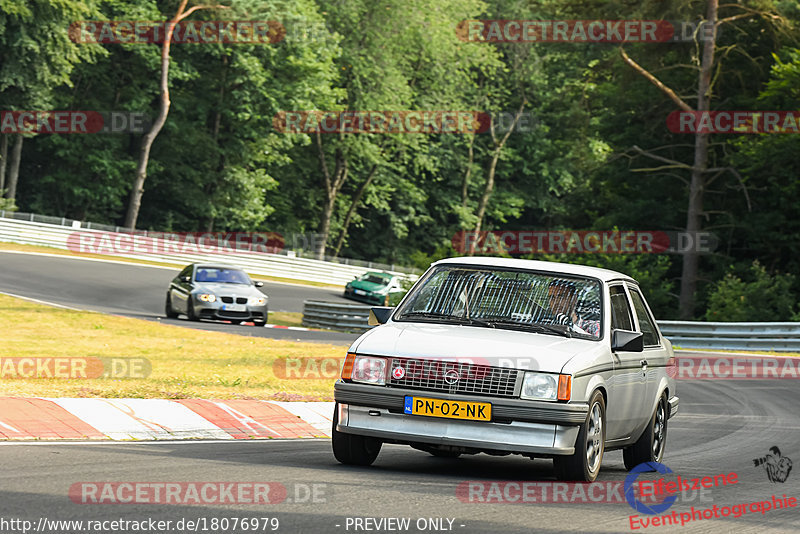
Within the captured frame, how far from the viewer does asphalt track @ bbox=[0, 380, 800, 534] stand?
6582mm

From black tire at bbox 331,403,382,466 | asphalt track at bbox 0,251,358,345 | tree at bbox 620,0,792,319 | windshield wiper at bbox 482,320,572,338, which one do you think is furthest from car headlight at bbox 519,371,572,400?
tree at bbox 620,0,792,319

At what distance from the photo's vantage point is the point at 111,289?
1508 inches

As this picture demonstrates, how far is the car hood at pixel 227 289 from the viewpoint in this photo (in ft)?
95.1

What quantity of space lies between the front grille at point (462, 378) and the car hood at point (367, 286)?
1649 inches

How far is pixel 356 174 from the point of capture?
242 feet

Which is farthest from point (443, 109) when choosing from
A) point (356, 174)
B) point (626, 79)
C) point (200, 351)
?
point (200, 351)

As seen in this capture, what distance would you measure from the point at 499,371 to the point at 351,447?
135 centimetres

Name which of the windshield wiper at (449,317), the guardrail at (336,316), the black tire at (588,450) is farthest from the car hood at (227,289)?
the black tire at (588,450)

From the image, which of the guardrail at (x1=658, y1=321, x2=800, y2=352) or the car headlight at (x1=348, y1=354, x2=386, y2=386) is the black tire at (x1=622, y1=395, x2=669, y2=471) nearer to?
the car headlight at (x1=348, y1=354, x2=386, y2=386)

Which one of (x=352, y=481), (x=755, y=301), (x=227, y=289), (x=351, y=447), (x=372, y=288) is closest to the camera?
(x=352, y=481)

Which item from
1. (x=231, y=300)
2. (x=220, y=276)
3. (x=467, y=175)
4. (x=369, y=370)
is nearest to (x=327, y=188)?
(x=467, y=175)

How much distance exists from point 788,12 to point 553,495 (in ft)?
110

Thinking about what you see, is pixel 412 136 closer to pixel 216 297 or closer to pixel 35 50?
pixel 35 50

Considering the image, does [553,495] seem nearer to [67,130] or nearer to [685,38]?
[685,38]
